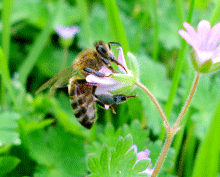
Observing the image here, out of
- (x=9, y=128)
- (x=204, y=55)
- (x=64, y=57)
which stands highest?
Result: (x=204, y=55)

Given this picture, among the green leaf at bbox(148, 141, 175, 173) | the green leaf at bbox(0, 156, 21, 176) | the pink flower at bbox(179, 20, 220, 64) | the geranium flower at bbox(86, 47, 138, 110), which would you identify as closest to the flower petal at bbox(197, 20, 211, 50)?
the pink flower at bbox(179, 20, 220, 64)

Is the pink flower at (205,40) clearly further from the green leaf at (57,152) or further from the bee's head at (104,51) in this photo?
the green leaf at (57,152)

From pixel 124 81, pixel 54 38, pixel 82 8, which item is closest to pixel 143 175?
pixel 124 81

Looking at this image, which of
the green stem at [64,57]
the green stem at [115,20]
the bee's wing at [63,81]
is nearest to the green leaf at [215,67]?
the bee's wing at [63,81]

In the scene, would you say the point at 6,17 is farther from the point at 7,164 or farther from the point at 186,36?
the point at 186,36

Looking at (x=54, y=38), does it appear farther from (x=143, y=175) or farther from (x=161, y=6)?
(x=143, y=175)

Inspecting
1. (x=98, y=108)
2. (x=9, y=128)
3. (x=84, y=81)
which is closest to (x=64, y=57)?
(x=98, y=108)

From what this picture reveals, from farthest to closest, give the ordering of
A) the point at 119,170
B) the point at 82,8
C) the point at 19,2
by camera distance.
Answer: the point at 19,2
the point at 82,8
the point at 119,170

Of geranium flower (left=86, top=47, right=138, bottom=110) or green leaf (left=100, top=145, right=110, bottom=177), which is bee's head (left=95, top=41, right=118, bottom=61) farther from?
green leaf (left=100, top=145, right=110, bottom=177)
